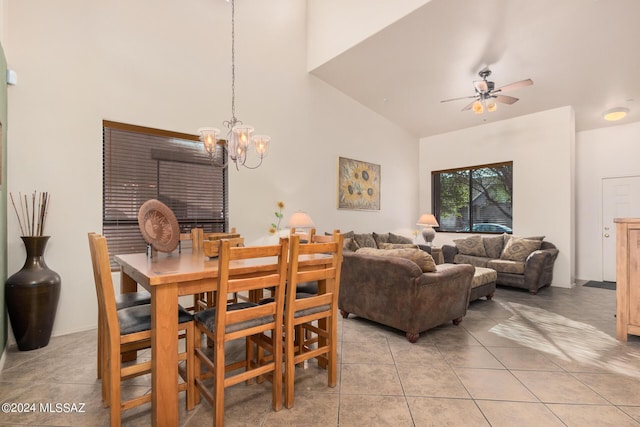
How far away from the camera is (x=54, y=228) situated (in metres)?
3.03

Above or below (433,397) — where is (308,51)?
above

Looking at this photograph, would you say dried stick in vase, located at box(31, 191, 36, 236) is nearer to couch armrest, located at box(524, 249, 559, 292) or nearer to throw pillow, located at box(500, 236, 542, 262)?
couch armrest, located at box(524, 249, 559, 292)

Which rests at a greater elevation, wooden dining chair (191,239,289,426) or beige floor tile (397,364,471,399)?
wooden dining chair (191,239,289,426)

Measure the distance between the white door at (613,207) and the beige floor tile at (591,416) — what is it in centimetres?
480

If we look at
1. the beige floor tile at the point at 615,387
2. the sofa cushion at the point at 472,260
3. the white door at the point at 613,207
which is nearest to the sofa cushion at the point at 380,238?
the sofa cushion at the point at 472,260

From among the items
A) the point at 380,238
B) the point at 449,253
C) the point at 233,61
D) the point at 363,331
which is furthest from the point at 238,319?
the point at 449,253

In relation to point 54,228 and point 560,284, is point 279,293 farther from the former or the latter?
point 560,284

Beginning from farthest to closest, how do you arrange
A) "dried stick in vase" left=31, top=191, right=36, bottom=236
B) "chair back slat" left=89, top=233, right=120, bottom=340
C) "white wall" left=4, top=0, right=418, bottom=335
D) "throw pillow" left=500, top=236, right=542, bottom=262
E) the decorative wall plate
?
"throw pillow" left=500, top=236, right=542, bottom=262 → "white wall" left=4, top=0, right=418, bottom=335 → "dried stick in vase" left=31, top=191, right=36, bottom=236 → the decorative wall plate → "chair back slat" left=89, top=233, right=120, bottom=340

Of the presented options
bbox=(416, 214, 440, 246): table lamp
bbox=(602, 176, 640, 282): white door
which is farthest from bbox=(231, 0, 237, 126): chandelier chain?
bbox=(602, 176, 640, 282): white door

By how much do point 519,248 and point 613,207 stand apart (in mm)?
1924

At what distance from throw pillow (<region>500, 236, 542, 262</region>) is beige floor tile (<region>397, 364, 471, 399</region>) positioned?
357 cm

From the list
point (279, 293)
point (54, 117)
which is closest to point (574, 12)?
point (279, 293)

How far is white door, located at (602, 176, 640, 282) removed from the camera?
17.1ft

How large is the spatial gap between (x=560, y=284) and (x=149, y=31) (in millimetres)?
6961
